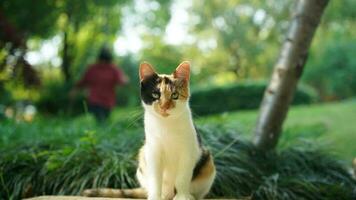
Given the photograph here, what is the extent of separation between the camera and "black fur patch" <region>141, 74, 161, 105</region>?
8.98ft

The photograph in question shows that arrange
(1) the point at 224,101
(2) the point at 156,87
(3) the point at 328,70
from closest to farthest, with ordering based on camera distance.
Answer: (2) the point at 156,87, (1) the point at 224,101, (3) the point at 328,70

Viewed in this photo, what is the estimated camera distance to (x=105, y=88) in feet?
26.0

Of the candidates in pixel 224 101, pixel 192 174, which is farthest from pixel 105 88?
pixel 224 101

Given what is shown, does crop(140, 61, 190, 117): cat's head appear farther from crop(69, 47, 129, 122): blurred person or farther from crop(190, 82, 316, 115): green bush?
crop(190, 82, 316, 115): green bush

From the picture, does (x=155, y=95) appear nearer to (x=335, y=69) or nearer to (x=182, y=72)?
(x=182, y=72)

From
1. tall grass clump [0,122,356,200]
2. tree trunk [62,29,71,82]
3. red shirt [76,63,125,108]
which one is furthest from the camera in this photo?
tree trunk [62,29,71,82]

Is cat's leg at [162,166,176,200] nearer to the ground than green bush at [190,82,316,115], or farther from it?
farther from it

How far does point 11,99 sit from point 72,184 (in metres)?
8.59

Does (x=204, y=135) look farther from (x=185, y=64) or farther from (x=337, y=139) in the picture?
(x=337, y=139)

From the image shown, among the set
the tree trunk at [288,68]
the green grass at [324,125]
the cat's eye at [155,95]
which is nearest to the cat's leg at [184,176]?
the cat's eye at [155,95]

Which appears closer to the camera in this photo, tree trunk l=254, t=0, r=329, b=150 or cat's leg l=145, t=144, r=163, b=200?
cat's leg l=145, t=144, r=163, b=200

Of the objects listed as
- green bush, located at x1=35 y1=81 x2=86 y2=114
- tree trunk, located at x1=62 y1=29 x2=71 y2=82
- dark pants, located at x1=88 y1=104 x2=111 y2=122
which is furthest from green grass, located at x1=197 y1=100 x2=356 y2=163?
tree trunk, located at x1=62 y1=29 x2=71 y2=82

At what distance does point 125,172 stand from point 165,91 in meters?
1.44

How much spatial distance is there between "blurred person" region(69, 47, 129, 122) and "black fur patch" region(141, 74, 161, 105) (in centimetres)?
506
